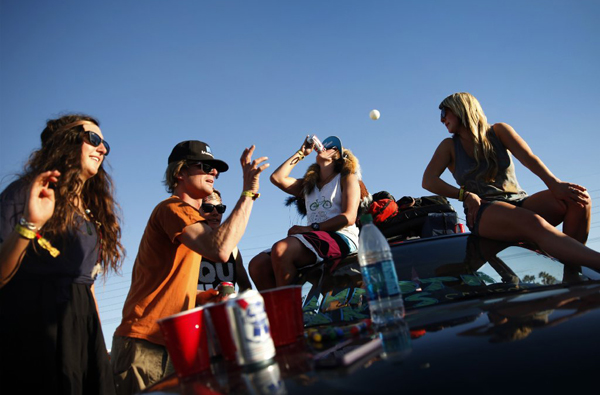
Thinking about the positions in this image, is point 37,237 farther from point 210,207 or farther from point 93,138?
point 210,207

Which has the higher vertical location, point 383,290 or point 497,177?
point 497,177

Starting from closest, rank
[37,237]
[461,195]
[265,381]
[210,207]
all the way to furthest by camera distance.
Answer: [265,381] < [37,237] < [461,195] < [210,207]

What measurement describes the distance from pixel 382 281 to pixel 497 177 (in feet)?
→ 6.66

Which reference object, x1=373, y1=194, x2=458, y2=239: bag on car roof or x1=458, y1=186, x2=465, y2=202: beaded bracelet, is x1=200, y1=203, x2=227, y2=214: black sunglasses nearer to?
x1=373, y1=194, x2=458, y2=239: bag on car roof

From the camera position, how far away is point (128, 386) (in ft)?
8.79

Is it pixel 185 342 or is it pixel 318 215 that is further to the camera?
pixel 318 215

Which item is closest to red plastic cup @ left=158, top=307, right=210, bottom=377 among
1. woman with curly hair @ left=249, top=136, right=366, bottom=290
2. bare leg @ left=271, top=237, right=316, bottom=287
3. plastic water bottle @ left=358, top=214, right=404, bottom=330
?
plastic water bottle @ left=358, top=214, right=404, bottom=330

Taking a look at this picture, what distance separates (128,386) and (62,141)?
137 centimetres

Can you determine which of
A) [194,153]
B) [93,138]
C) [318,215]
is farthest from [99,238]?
[318,215]

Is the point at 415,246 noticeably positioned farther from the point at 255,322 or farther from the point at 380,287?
the point at 255,322

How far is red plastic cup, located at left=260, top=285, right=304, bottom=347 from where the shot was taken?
1.85 m

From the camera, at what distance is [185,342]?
5.58 ft

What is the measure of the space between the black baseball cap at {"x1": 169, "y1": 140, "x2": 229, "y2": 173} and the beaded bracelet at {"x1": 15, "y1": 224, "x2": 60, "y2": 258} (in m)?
1.13

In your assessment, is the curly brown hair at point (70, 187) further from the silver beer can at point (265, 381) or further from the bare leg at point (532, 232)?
the bare leg at point (532, 232)
